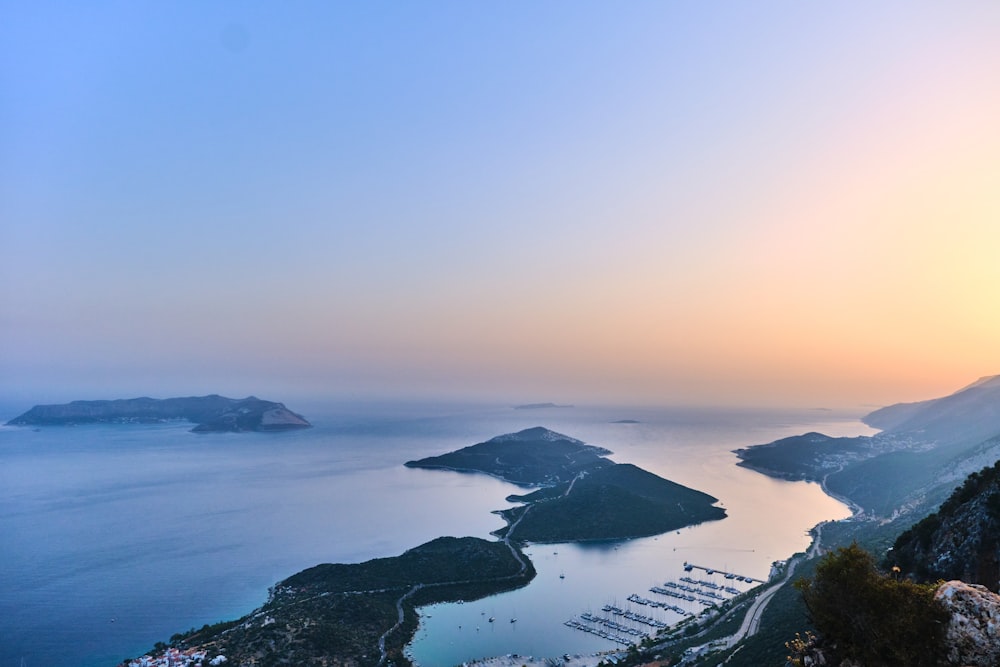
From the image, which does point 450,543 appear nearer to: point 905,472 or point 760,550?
point 760,550

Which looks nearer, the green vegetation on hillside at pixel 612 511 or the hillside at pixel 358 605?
the hillside at pixel 358 605

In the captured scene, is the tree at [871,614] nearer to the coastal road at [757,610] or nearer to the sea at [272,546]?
the coastal road at [757,610]

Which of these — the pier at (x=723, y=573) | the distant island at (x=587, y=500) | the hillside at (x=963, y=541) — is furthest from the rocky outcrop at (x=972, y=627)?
the distant island at (x=587, y=500)

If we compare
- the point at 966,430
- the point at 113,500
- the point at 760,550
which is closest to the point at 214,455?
the point at 113,500

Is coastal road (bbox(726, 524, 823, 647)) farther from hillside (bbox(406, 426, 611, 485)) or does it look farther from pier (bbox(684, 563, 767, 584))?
hillside (bbox(406, 426, 611, 485))

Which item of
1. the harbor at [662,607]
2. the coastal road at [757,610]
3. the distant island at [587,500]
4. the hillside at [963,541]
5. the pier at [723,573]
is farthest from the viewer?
the distant island at [587,500]

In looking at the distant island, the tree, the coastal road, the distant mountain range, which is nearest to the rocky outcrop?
the tree

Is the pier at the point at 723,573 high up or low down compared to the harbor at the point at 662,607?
down
